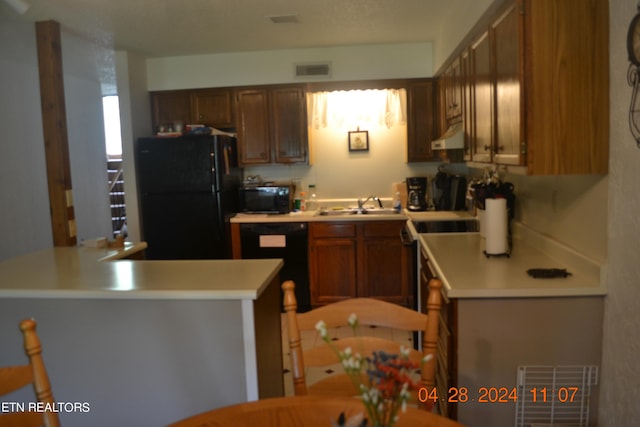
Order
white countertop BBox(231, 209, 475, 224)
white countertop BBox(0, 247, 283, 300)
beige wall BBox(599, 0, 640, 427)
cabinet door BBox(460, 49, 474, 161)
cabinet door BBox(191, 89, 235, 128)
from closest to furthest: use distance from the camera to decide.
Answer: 1. beige wall BBox(599, 0, 640, 427)
2. white countertop BBox(0, 247, 283, 300)
3. cabinet door BBox(460, 49, 474, 161)
4. white countertop BBox(231, 209, 475, 224)
5. cabinet door BBox(191, 89, 235, 128)

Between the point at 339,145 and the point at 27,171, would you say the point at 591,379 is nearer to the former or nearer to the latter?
the point at 339,145

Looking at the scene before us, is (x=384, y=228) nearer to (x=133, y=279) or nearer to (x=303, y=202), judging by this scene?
(x=303, y=202)

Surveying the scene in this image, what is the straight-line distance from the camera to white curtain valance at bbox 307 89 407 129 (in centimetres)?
468

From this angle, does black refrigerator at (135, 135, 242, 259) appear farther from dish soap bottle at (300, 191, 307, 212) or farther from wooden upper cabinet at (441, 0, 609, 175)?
wooden upper cabinet at (441, 0, 609, 175)

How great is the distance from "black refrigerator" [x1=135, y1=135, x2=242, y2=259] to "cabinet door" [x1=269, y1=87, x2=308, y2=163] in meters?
0.52

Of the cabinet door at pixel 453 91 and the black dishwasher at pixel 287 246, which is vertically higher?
the cabinet door at pixel 453 91

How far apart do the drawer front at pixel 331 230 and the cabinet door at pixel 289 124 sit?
27.7 inches

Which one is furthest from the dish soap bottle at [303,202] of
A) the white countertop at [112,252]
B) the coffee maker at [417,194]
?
the white countertop at [112,252]

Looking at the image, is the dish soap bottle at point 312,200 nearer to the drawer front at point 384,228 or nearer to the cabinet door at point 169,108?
the drawer front at point 384,228

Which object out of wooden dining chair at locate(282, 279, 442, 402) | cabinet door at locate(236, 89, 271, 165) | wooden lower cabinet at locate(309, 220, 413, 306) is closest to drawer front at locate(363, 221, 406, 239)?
wooden lower cabinet at locate(309, 220, 413, 306)

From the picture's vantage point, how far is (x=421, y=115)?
452cm

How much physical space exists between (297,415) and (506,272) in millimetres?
1334

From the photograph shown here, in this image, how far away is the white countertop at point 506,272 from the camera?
1.87 meters

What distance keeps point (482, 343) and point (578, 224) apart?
0.72 meters
